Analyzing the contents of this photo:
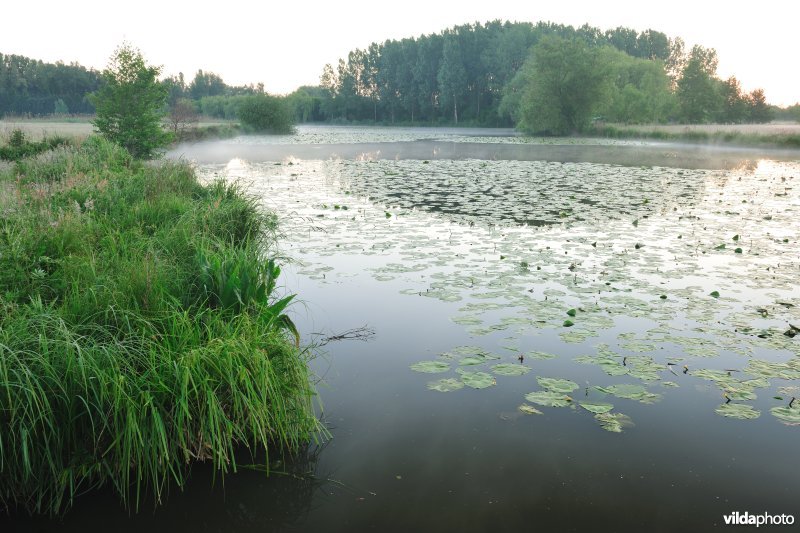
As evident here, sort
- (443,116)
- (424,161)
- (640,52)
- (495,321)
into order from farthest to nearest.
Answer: (640,52), (443,116), (424,161), (495,321)

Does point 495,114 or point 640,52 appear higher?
point 640,52

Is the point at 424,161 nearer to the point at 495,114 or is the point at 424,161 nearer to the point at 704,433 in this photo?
the point at 704,433

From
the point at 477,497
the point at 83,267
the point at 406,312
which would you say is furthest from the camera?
the point at 406,312

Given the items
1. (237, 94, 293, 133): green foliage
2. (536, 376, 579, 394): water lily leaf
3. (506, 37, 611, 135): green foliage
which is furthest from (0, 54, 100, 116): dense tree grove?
(536, 376, 579, 394): water lily leaf

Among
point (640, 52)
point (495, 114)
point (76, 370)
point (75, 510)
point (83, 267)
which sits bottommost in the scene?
point (75, 510)

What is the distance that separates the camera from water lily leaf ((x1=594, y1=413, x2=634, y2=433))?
3.75 meters

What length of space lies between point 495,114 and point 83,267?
77.7 meters

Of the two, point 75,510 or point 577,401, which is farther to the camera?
point 577,401

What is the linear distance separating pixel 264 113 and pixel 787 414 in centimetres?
5575

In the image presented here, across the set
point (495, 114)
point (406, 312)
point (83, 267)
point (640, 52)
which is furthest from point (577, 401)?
point (640, 52)

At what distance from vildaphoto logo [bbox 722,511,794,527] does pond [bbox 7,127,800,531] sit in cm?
5

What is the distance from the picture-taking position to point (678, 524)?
9.47ft

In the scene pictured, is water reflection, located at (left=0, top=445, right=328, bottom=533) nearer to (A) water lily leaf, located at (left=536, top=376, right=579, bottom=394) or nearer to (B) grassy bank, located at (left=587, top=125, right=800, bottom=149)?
(A) water lily leaf, located at (left=536, top=376, right=579, bottom=394)

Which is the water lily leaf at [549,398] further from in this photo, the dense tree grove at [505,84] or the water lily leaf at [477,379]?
the dense tree grove at [505,84]
